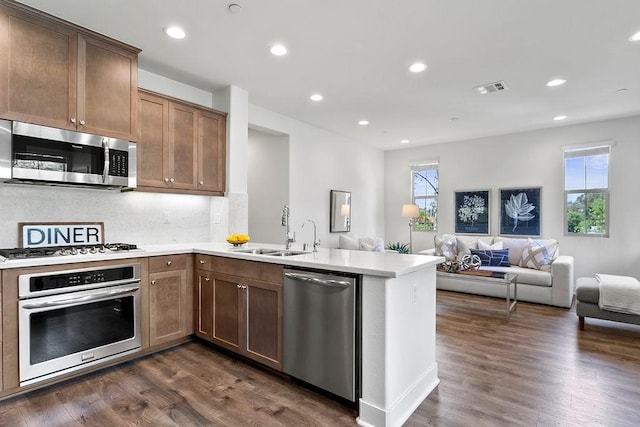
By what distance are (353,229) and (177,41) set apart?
15.5 feet

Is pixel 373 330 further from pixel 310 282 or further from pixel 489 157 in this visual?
pixel 489 157

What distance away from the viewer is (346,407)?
217cm

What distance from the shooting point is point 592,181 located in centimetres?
542

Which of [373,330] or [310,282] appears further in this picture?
[310,282]

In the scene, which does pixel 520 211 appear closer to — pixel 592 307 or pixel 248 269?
pixel 592 307

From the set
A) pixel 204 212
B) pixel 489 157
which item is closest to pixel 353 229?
pixel 489 157

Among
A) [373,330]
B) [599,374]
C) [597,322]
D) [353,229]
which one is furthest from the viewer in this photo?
[353,229]

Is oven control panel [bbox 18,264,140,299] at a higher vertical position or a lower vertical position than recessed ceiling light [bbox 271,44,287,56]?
lower

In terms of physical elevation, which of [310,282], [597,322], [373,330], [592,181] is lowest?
[597,322]

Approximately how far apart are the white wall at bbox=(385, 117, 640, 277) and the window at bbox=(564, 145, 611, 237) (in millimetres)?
85

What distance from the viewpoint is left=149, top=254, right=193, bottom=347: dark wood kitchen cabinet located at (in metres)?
2.96

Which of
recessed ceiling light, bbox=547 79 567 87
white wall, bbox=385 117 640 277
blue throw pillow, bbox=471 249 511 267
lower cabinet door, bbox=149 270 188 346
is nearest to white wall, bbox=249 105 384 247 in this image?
white wall, bbox=385 117 640 277

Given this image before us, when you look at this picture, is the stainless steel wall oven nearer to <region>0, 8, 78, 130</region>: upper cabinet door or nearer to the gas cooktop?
the gas cooktop

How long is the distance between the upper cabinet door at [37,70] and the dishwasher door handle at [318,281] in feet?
6.96
